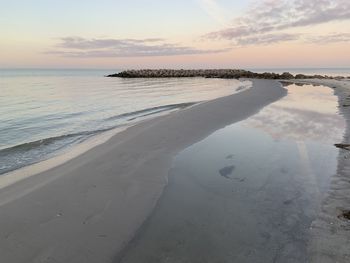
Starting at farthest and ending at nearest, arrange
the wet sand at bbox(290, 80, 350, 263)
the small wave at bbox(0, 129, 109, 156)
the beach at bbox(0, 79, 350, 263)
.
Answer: the small wave at bbox(0, 129, 109, 156) → the beach at bbox(0, 79, 350, 263) → the wet sand at bbox(290, 80, 350, 263)

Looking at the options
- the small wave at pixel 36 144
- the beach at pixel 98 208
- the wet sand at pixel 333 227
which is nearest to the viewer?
the wet sand at pixel 333 227

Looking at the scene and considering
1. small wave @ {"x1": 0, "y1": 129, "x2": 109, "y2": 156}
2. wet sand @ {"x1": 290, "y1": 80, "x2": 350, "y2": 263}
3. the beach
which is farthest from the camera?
small wave @ {"x1": 0, "y1": 129, "x2": 109, "y2": 156}

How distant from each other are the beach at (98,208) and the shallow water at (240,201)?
0.21 meters

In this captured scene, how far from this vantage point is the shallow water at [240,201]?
184 inches

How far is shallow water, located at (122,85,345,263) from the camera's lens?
15.3 feet

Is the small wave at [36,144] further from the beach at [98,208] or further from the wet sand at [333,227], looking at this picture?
the wet sand at [333,227]

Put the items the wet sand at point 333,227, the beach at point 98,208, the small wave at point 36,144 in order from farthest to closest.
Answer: the small wave at point 36,144, the beach at point 98,208, the wet sand at point 333,227

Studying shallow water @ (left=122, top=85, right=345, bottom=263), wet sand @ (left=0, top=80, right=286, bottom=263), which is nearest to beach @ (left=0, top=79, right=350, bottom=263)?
wet sand @ (left=0, top=80, right=286, bottom=263)

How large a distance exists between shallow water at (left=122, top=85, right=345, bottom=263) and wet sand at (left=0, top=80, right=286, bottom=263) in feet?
1.19

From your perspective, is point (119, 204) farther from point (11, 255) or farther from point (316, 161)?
point (316, 161)

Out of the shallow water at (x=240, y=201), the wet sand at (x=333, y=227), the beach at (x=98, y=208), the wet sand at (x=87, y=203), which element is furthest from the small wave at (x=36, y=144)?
the wet sand at (x=333, y=227)

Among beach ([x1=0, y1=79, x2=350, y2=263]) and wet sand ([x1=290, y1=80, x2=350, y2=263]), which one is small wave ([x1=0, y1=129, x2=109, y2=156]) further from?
wet sand ([x1=290, y1=80, x2=350, y2=263])

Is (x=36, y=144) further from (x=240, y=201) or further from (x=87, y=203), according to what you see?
(x=240, y=201)

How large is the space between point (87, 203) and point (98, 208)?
1.15ft
